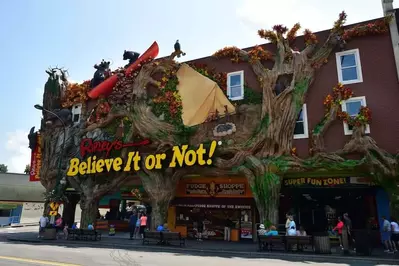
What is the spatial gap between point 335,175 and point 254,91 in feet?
24.5

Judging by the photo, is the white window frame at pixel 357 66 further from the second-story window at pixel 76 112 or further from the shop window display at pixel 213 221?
the second-story window at pixel 76 112

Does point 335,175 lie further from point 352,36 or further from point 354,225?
point 352,36

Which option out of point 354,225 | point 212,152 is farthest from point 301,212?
point 212,152

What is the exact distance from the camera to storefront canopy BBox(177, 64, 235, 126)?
21.1m

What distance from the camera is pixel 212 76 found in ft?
74.0

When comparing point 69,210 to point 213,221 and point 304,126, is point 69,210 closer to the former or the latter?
point 213,221

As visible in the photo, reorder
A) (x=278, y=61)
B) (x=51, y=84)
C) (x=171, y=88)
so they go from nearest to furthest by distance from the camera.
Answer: (x=278, y=61), (x=171, y=88), (x=51, y=84)

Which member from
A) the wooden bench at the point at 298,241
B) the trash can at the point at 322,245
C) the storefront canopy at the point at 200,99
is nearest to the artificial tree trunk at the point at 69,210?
the storefront canopy at the point at 200,99

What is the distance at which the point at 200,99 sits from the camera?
71.0 feet

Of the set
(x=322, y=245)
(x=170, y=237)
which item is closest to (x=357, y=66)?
(x=322, y=245)

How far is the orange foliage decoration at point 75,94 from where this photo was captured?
27984 mm

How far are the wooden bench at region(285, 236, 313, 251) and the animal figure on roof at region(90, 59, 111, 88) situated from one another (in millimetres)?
20035

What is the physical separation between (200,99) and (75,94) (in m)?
13.7

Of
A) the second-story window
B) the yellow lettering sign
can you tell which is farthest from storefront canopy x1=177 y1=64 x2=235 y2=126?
the second-story window
